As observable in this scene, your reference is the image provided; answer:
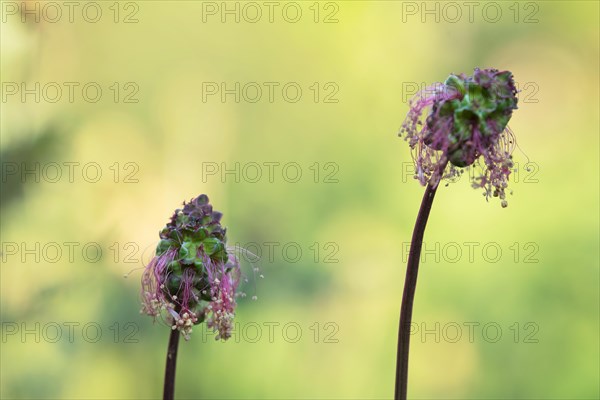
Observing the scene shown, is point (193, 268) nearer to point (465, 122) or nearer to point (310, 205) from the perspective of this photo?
point (465, 122)

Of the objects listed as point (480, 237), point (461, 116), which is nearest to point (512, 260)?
point (480, 237)

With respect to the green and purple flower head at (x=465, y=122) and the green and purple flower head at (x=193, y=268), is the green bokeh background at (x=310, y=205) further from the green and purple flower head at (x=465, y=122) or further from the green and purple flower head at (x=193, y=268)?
the green and purple flower head at (x=465, y=122)

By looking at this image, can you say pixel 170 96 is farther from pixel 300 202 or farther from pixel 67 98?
pixel 300 202

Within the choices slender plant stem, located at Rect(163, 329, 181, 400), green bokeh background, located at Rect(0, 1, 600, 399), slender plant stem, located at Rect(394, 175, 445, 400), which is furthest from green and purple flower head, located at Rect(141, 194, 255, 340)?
green bokeh background, located at Rect(0, 1, 600, 399)

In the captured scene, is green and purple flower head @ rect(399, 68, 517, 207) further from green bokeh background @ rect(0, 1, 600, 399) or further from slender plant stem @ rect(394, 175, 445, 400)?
green bokeh background @ rect(0, 1, 600, 399)

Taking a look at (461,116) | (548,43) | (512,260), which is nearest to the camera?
(461,116)

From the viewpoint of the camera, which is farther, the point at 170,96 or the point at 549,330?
the point at 170,96

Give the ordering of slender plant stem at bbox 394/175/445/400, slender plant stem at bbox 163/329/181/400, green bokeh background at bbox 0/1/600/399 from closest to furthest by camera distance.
→ slender plant stem at bbox 394/175/445/400
slender plant stem at bbox 163/329/181/400
green bokeh background at bbox 0/1/600/399

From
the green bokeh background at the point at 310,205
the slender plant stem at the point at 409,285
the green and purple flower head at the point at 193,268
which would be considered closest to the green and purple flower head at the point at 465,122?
the slender plant stem at the point at 409,285
